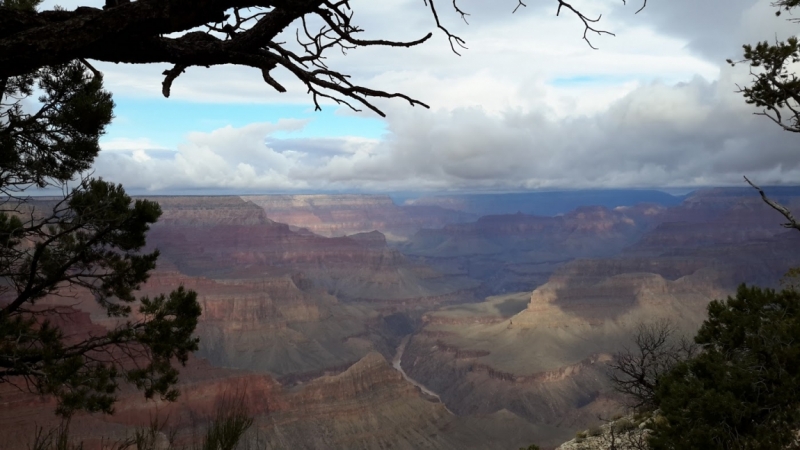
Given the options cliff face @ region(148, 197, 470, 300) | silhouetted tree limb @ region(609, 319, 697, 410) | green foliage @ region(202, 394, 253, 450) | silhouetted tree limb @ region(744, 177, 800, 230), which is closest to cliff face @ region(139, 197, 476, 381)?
cliff face @ region(148, 197, 470, 300)

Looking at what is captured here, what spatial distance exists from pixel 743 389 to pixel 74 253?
1120cm

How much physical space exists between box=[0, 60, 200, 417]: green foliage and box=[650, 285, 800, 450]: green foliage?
834cm

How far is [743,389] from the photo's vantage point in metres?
9.02

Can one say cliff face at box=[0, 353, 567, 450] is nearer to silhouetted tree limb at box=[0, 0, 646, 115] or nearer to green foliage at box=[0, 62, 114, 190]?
green foliage at box=[0, 62, 114, 190]

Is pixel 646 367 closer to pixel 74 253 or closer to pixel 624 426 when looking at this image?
pixel 624 426

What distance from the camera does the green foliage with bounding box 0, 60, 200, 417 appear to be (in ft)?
28.4

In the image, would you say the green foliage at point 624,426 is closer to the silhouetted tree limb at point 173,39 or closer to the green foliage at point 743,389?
the green foliage at point 743,389

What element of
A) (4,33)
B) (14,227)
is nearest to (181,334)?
(14,227)

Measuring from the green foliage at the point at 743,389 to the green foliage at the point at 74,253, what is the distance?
8340 millimetres

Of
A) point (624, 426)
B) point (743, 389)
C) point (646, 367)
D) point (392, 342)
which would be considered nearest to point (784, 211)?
point (743, 389)

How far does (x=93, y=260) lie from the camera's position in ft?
32.9

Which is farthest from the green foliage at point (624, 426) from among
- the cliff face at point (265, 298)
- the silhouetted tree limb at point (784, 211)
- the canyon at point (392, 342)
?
the cliff face at point (265, 298)

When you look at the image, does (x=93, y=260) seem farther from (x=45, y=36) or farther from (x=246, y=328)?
(x=246, y=328)

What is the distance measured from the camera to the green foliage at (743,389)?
27.3 ft
